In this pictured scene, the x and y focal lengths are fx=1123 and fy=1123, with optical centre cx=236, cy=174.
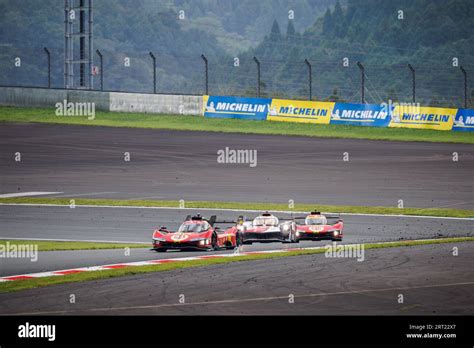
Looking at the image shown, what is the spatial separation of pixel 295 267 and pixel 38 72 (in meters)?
127

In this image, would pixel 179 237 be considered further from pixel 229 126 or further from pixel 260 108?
pixel 260 108

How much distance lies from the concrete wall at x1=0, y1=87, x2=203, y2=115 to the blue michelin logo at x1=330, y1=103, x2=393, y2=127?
9.41 m

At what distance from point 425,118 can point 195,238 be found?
4298 cm

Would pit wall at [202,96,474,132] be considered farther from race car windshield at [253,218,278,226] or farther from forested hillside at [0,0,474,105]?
forested hillside at [0,0,474,105]

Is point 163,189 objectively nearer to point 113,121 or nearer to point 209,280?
point 209,280

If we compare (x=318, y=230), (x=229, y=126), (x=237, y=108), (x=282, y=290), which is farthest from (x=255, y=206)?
(x=237, y=108)

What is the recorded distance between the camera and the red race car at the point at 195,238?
2861 centimetres

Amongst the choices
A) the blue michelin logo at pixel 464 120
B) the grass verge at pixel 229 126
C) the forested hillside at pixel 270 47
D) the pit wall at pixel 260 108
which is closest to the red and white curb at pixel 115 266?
the grass verge at pixel 229 126

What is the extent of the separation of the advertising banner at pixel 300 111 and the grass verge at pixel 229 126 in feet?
2.26

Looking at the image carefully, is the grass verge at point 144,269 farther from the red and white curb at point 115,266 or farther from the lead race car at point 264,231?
the lead race car at point 264,231

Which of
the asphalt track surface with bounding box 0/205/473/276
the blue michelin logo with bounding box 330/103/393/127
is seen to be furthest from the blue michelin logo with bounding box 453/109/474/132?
the asphalt track surface with bounding box 0/205/473/276

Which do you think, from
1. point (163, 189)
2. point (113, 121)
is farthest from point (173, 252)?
point (113, 121)
